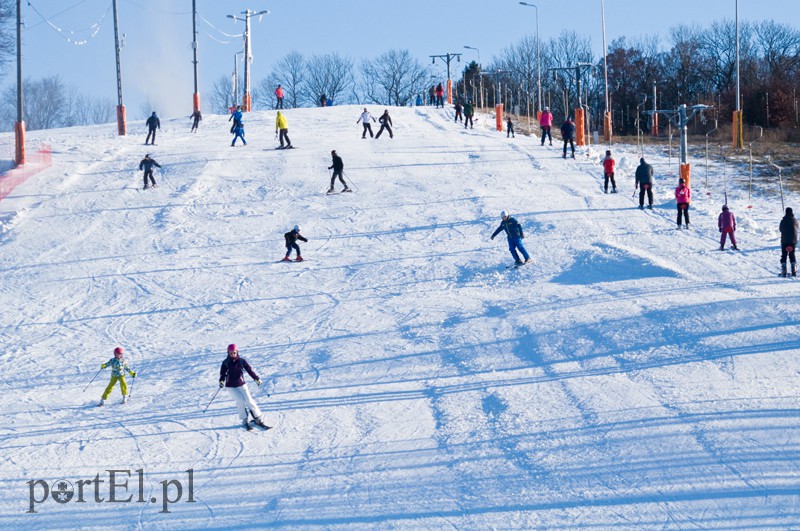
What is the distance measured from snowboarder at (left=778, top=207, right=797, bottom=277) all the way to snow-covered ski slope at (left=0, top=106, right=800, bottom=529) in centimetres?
53

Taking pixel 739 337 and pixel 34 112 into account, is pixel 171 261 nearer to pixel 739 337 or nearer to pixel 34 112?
pixel 739 337

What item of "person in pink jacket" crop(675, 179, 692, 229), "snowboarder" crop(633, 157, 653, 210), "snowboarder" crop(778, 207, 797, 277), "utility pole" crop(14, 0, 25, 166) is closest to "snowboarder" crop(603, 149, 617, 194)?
"snowboarder" crop(633, 157, 653, 210)

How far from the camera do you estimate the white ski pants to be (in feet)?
39.7

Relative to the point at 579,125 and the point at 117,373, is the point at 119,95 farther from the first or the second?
the point at 117,373

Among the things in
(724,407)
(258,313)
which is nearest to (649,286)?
(724,407)

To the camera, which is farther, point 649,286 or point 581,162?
point 581,162

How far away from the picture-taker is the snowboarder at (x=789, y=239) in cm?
1719

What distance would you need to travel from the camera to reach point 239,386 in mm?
12156

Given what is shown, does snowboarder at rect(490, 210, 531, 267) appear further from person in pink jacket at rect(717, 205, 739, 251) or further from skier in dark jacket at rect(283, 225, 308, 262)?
skier in dark jacket at rect(283, 225, 308, 262)

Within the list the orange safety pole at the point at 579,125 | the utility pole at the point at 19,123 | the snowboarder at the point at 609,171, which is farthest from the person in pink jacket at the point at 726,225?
the utility pole at the point at 19,123

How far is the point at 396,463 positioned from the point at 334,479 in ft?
2.55

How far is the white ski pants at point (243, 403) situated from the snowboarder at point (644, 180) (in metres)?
14.1

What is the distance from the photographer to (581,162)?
100 feet

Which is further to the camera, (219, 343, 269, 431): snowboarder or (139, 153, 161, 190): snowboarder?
(139, 153, 161, 190): snowboarder
